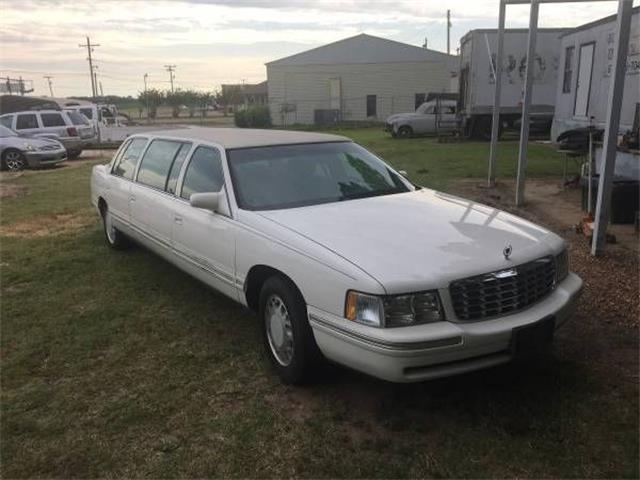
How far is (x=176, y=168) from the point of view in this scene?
5.16m

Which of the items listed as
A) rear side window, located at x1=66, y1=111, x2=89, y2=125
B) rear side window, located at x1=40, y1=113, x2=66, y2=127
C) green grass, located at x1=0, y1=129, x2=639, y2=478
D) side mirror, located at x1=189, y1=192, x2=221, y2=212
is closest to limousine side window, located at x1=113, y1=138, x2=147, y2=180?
green grass, located at x1=0, y1=129, x2=639, y2=478

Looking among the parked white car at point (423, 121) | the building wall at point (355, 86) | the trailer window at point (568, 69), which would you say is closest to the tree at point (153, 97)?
the building wall at point (355, 86)

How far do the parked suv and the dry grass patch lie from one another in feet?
37.6

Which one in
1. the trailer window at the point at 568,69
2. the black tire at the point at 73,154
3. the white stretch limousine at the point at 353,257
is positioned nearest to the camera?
the white stretch limousine at the point at 353,257

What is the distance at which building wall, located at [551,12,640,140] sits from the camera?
34.2 ft

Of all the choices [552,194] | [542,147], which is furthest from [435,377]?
[542,147]

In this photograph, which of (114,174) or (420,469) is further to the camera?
(114,174)

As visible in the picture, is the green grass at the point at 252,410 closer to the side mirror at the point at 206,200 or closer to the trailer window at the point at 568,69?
the side mirror at the point at 206,200

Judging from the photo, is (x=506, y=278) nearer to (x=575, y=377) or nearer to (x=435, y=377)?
(x=435, y=377)

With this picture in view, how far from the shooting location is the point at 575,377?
361 centimetres

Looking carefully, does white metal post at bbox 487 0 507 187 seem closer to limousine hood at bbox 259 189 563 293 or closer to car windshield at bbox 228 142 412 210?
car windshield at bbox 228 142 412 210

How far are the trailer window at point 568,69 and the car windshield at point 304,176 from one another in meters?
11.4

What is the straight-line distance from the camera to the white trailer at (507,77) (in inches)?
816

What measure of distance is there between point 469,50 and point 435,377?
2022 cm
